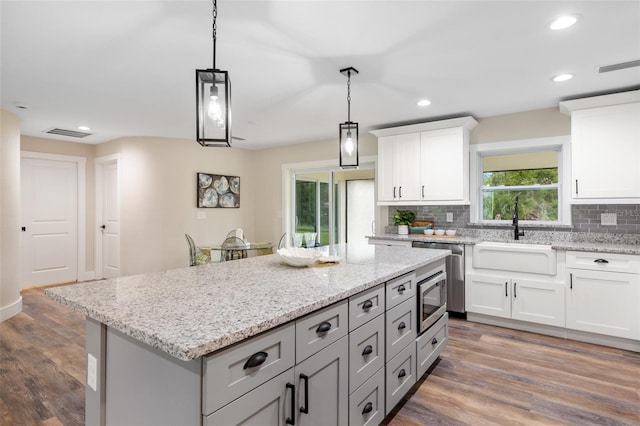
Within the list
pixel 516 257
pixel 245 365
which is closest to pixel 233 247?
pixel 516 257

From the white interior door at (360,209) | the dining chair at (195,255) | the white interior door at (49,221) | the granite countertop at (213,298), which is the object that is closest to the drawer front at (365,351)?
the granite countertop at (213,298)

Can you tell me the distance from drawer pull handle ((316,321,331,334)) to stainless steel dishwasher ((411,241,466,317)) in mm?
2816

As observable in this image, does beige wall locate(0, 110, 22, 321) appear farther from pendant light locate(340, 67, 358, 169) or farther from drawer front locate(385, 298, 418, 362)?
drawer front locate(385, 298, 418, 362)

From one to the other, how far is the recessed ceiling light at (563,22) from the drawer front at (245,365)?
2.40 meters

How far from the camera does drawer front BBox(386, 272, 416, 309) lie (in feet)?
6.69

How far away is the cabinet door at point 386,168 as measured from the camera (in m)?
4.68

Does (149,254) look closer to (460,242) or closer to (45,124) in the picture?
(45,124)

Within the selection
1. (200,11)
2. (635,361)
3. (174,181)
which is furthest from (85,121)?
(635,361)

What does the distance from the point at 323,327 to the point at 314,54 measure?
2.00 metres

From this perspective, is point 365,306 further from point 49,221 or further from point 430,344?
point 49,221

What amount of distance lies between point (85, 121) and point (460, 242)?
492 centimetres

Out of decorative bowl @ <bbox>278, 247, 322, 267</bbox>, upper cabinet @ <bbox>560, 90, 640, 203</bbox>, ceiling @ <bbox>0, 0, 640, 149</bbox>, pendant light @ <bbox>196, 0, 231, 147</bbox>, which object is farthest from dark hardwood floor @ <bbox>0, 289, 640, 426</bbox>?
ceiling @ <bbox>0, 0, 640, 149</bbox>

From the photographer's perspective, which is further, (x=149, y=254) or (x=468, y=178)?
(x=149, y=254)

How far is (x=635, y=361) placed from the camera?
9.61ft
